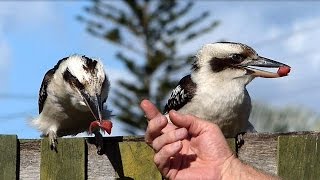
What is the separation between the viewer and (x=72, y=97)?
654 cm

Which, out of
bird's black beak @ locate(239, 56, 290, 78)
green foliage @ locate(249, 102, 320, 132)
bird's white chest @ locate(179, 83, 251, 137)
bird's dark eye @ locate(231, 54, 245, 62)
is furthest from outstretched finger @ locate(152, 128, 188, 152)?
green foliage @ locate(249, 102, 320, 132)

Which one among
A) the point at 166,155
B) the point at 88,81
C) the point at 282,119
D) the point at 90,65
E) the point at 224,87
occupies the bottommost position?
the point at 166,155

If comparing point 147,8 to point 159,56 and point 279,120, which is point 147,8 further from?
point 279,120

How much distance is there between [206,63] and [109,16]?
25450mm

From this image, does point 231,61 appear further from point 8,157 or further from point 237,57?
point 8,157

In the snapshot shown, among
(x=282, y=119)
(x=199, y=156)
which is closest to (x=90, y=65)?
(x=199, y=156)

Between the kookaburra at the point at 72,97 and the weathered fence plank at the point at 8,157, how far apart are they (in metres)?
1.15

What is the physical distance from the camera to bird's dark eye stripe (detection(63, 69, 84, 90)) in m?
6.25

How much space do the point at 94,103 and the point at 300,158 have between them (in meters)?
1.90

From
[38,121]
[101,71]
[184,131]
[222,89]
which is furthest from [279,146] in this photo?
[38,121]

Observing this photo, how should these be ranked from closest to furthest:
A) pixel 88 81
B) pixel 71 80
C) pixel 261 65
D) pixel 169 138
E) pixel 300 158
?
pixel 169 138 → pixel 300 158 → pixel 261 65 → pixel 88 81 → pixel 71 80

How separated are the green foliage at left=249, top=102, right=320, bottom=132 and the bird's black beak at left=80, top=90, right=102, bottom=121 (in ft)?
12.8

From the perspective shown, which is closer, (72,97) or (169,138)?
(169,138)

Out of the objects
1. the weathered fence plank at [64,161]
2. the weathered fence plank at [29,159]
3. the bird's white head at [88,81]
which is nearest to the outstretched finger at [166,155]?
the weathered fence plank at [64,161]
